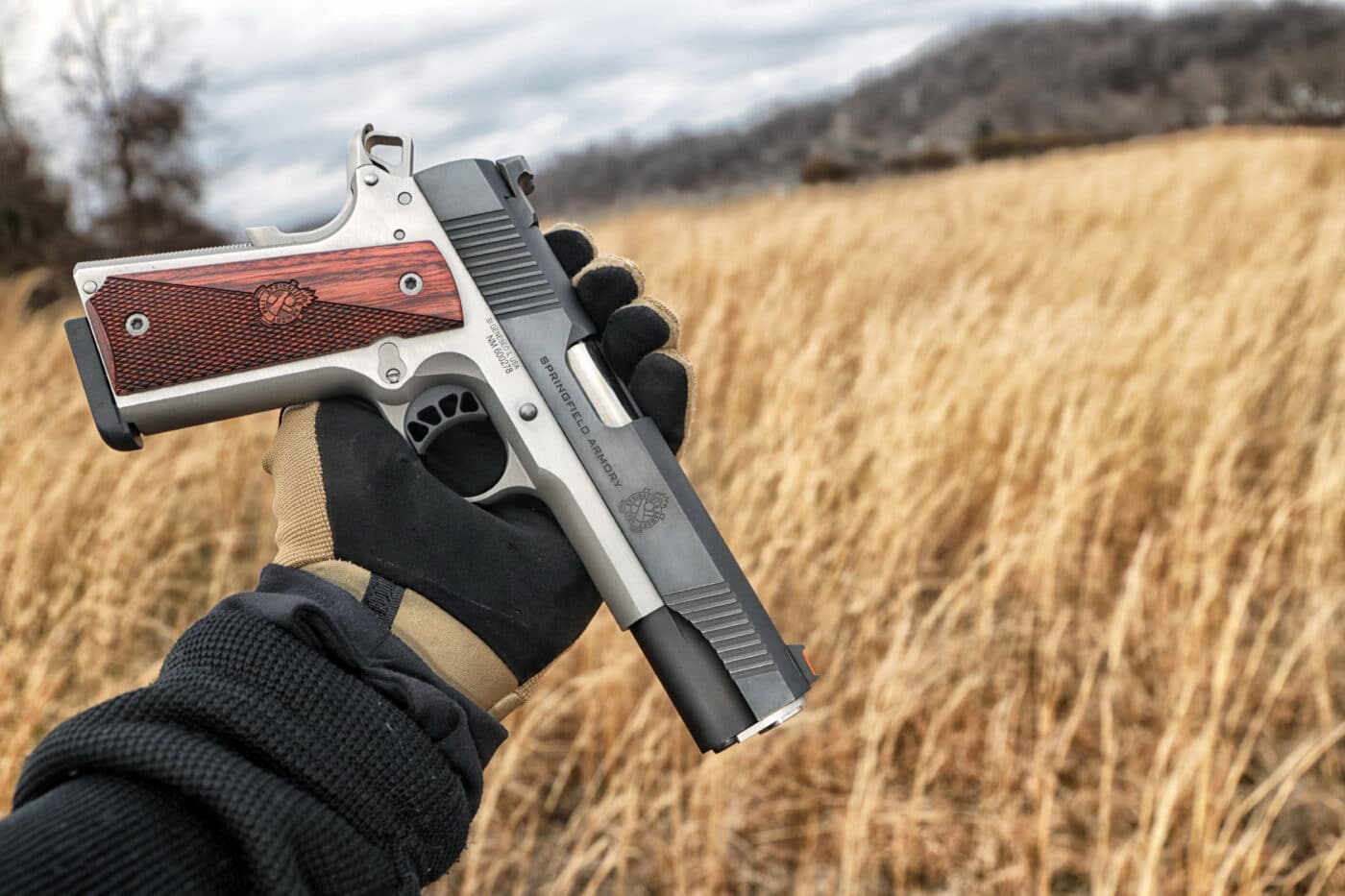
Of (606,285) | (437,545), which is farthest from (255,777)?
(606,285)

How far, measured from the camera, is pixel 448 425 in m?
1.42

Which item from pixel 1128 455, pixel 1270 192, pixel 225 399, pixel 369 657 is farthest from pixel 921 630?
pixel 1270 192

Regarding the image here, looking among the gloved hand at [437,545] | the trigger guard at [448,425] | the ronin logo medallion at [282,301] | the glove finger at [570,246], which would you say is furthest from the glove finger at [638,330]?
the ronin logo medallion at [282,301]

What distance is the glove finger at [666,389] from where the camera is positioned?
140cm

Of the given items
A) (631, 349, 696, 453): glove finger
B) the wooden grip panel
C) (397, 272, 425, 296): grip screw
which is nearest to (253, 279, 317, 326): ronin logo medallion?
the wooden grip panel

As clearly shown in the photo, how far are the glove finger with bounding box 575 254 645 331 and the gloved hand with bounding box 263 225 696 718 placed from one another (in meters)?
0.04

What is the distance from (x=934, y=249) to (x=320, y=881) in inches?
238

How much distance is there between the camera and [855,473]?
300 cm

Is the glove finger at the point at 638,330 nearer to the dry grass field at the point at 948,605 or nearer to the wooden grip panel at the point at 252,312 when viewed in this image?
the wooden grip panel at the point at 252,312

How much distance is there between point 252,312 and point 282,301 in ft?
0.14

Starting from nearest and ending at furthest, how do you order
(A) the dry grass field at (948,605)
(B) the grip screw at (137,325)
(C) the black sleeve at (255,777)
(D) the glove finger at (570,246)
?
(C) the black sleeve at (255,777)
(B) the grip screw at (137,325)
(D) the glove finger at (570,246)
(A) the dry grass field at (948,605)

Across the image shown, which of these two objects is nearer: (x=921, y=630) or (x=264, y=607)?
(x=264, y=607)

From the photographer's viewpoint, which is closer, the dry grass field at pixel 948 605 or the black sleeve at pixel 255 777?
the black sleeve at pixel 255 777

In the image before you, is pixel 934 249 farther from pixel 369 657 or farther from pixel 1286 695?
pixel 369 657
